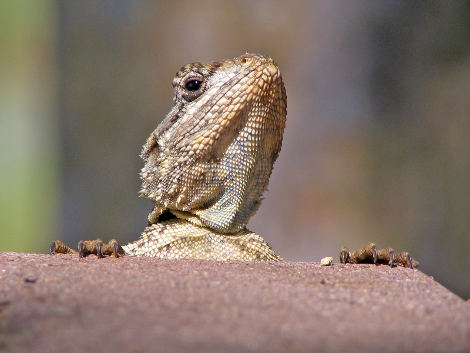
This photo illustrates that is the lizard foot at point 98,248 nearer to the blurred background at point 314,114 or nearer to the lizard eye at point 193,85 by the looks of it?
the lizard eye at point 193,85

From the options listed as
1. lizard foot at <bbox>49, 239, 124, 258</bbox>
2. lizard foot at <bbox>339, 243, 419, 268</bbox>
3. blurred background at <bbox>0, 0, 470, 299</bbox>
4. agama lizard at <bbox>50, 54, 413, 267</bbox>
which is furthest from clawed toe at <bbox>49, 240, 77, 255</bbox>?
blurred background at <bbox>0, 0, 470, 299</bbox>

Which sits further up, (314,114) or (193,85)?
(314,114)

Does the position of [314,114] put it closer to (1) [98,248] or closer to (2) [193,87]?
(2) [193,87]

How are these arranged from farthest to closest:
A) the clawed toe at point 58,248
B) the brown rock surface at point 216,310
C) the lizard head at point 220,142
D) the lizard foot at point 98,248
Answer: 1. the lizard head at point 220,142
2. the clawed toe at point 58,248
3. the lizard foot at point 98,248
4. the brown rock surface at point 216,310

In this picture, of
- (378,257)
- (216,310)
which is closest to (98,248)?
(216,310)

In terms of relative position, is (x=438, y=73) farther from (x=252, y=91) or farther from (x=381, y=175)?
(x=252, y=91)

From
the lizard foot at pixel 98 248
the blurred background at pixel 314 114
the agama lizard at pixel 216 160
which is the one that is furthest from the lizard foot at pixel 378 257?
the blurred background at pixel 314 114

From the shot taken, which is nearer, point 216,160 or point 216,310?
point 216,310
